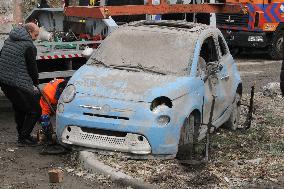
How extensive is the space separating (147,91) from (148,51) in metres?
1.03

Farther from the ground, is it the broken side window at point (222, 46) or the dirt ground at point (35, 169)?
the broken side window at point (222, 46)

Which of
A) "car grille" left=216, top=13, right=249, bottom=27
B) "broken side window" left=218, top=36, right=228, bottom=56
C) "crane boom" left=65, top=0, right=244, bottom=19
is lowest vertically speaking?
"car grille" left=216, top=13, right=249, bottom=27

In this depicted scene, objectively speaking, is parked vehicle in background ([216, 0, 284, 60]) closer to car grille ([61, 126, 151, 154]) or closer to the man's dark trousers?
the man's dark trousers

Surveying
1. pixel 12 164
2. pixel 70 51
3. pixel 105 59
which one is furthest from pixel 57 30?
pixel 12 164

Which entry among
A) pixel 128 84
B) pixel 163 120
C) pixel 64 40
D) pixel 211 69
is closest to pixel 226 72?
pixel 211 69

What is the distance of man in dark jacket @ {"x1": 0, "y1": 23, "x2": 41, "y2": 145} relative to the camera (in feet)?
25.8

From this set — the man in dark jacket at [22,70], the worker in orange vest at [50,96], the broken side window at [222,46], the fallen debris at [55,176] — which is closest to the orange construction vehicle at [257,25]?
the broken side window at [222,46]

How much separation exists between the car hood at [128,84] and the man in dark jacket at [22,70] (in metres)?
0.73

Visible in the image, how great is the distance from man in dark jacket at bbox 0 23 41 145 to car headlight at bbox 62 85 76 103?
76 centimetres

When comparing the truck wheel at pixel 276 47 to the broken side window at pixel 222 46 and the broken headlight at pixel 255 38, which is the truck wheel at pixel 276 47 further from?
the broken side window at pixel 222 46

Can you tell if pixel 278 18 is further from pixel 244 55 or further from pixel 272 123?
pixel 272 123

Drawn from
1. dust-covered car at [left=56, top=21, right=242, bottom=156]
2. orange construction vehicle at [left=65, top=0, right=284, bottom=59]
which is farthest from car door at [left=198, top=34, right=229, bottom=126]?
orange construction vehicle at [left=65, top=0, right=284, bottom=59]

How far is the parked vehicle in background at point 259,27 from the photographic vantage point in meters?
18.3

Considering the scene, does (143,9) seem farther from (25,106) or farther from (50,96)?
(25,106)
